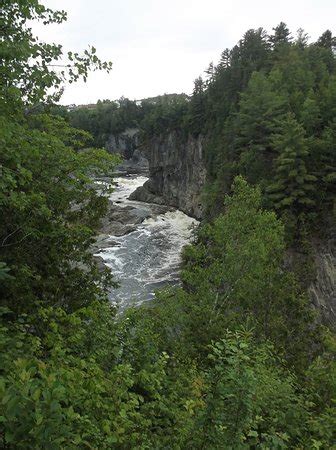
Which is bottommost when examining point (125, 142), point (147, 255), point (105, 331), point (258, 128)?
point (147, 255)

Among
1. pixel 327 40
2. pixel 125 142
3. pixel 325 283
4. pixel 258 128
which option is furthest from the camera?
pixel 125 142

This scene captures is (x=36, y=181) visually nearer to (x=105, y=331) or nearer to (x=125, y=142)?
(x=105, y=331)

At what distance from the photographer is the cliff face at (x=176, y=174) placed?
59.0 meters

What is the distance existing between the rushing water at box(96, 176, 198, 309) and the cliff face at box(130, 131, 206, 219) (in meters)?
4.30

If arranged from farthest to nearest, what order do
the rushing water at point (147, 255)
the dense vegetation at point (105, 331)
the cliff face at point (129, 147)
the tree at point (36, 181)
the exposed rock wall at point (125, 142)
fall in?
the exposed rock wall at point (125, 142) → the cliff face at point (129, 147) → the rushing water at point (147, 255) → the tree at point (36, 181) → the dense vegetation at point (105, 331)

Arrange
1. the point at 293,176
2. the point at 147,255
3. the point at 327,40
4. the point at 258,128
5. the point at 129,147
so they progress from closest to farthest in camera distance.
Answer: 1. the point at 293,176
2. the point at 258,128
3. the point at 147,255
4. the point at 327,40
5. the point at 129,147

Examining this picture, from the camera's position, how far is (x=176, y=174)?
65875 millimetres

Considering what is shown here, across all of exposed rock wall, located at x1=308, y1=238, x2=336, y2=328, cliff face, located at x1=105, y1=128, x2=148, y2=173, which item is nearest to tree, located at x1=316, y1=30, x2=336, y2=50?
exposed rock wall, located at x1=308, y1=238, x2=336, y2=328

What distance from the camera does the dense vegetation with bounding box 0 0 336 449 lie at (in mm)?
4020

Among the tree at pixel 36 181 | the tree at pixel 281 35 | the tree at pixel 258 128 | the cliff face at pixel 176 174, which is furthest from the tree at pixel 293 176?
the tree at pixel 281 35

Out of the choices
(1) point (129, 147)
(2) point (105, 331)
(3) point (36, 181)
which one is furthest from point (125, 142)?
(2) point (105, 331)

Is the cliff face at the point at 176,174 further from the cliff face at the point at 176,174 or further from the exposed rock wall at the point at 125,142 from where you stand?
the exposed rock wall at the point at 125,142

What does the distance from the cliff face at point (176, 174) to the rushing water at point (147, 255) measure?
430 cm

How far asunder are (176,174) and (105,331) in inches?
2372
